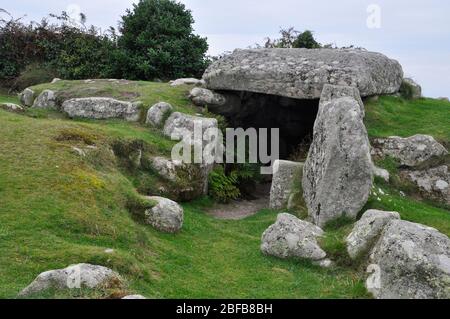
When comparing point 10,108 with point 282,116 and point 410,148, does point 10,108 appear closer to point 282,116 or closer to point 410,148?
point 282,116

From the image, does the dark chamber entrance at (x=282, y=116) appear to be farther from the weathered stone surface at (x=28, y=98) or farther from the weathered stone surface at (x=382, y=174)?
the weathered stone surface at (x=28, y=98)

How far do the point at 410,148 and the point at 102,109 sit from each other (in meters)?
11.1

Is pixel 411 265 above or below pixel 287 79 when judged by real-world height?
below

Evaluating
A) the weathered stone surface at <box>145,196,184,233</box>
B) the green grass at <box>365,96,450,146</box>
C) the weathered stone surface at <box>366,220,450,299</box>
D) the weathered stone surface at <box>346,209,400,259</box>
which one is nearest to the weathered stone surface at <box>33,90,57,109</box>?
the weathered stone surface at <box>145,196,184,233</box>

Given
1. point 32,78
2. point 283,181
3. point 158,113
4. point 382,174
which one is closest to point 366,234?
point 283,181

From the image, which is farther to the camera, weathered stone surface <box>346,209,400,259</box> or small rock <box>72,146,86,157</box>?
small rock <box>72,146,86,157</box>

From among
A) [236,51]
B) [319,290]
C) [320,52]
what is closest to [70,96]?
[236,51]

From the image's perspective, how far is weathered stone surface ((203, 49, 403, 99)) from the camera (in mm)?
20547

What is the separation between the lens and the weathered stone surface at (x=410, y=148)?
60.7ft

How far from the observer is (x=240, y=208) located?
1911cm

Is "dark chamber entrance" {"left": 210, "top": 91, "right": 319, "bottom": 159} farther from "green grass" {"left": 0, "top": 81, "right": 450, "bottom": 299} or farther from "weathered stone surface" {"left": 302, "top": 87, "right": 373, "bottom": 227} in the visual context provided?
"weathered stone surface" {"left": 302, "top": 87, "right": 373, "bottom": 227}

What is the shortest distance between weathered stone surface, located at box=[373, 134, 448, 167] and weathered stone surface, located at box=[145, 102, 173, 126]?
7.44m

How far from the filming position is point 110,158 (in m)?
16.2
